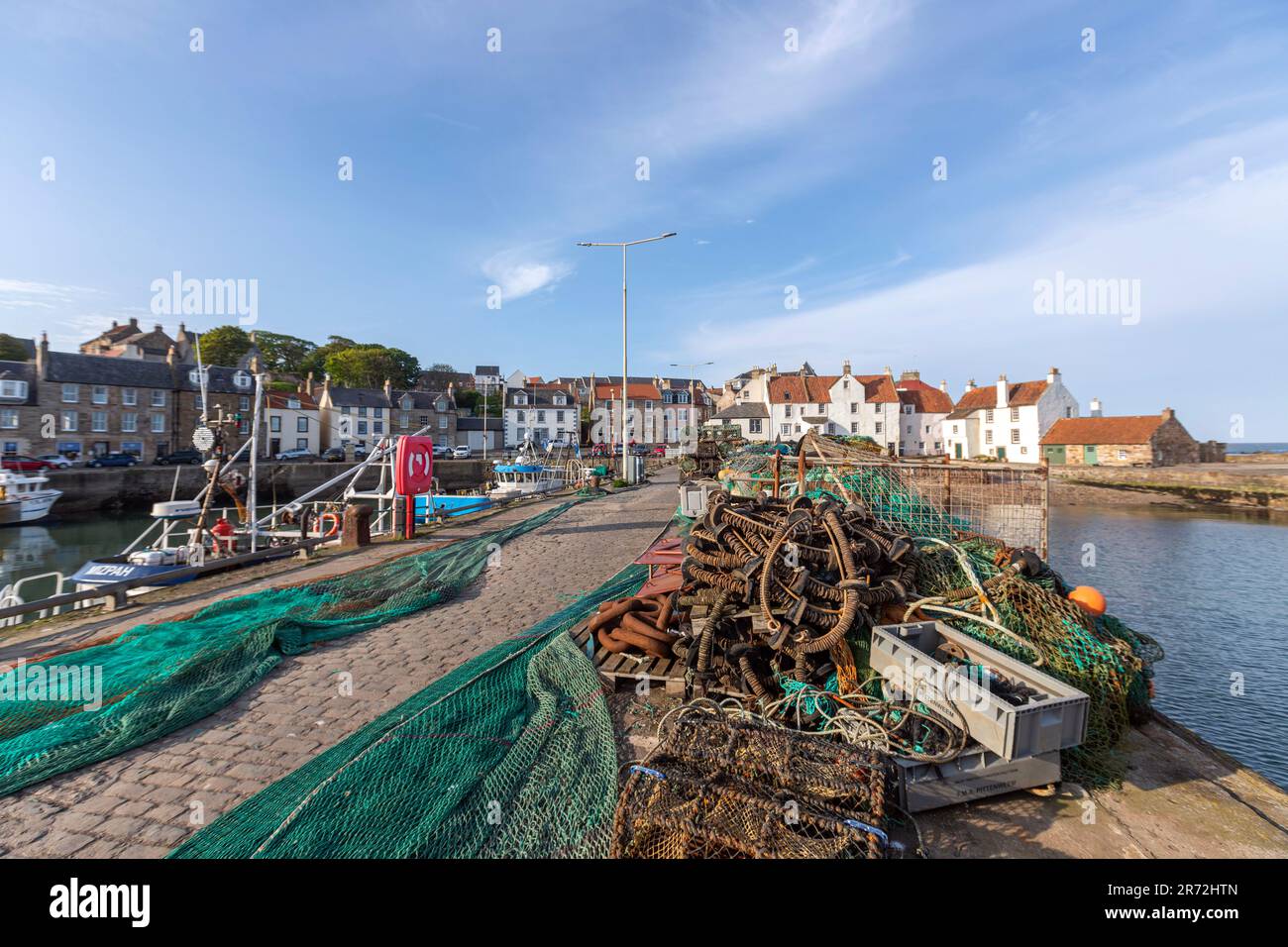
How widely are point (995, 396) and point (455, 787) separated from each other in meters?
62.7

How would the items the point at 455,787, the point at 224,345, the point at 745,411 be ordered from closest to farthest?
1. the point at 455,787
2. the point at 745,411
3. the point at 224,345

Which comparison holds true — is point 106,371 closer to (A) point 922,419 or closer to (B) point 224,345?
(B) point 224,345

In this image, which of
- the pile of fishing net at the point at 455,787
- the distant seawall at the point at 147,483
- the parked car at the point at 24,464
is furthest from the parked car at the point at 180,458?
the pile of fishing net at the point at 455,787

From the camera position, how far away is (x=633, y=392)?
83.0 meters

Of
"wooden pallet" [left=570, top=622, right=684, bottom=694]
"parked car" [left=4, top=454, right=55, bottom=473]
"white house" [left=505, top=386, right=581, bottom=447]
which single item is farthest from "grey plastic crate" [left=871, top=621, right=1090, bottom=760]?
"white house" [left=505, top=386, right=581, bottom=447]

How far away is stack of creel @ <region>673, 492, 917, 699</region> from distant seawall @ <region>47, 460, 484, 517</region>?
101 feet

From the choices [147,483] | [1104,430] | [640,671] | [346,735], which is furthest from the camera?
[1104,430]

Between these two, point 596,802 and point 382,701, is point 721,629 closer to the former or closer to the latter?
point 596,802

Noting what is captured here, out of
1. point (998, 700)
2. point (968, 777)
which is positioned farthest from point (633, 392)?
point (968, 777)

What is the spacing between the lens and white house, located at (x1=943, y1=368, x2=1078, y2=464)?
51688 millimetres

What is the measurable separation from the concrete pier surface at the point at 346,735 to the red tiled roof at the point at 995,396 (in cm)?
5623

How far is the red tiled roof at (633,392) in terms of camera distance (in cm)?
8188

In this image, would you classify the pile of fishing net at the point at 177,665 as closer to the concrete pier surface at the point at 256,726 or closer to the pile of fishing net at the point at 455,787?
the concrete pier surface at the point at 256,726
